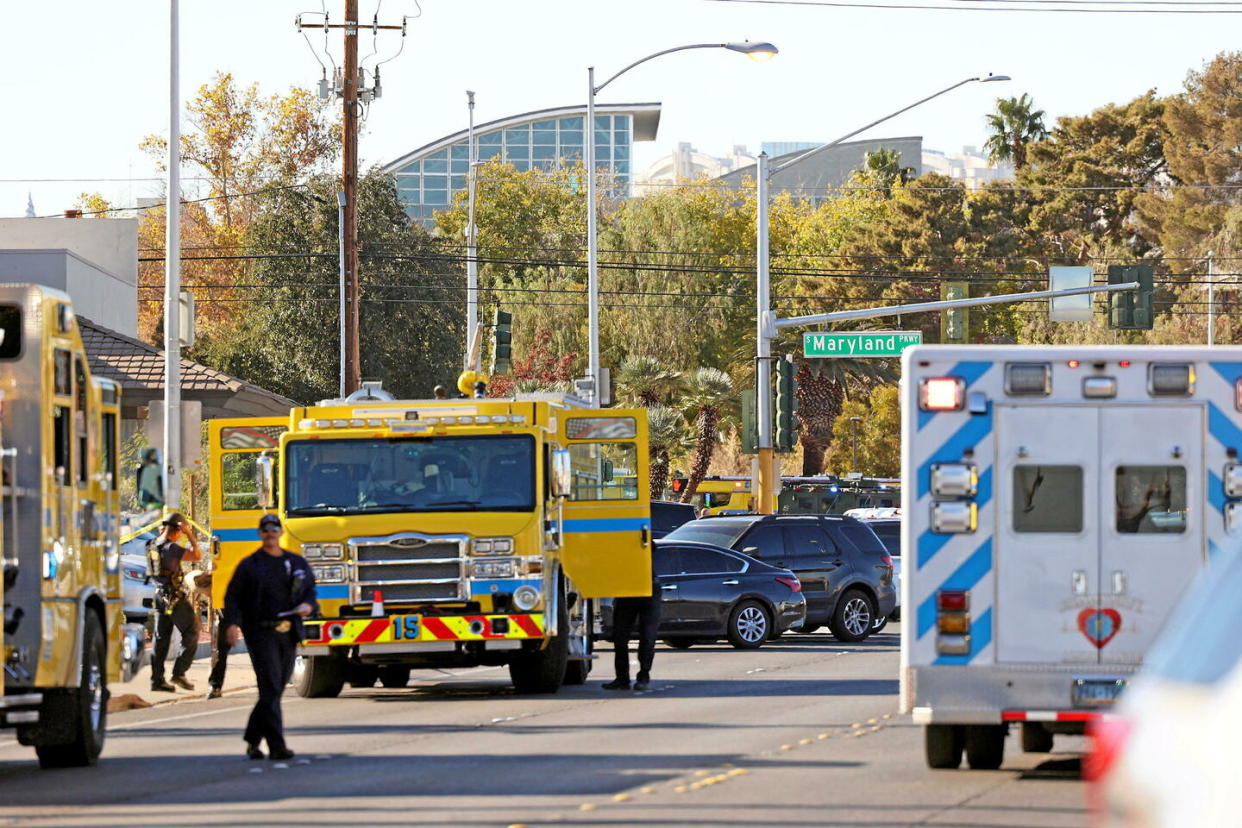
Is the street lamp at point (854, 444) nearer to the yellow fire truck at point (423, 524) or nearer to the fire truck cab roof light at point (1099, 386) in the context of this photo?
the yellow fire truck at point (423, 524)

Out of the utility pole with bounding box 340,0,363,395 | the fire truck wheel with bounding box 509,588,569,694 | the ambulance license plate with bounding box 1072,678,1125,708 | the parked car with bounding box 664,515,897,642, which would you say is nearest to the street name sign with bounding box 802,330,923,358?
the parked car with bounding box 664,515,897,642

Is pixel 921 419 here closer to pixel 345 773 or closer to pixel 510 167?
pixel 345 773

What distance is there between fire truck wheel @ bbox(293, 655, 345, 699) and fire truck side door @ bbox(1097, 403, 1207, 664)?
9493mm

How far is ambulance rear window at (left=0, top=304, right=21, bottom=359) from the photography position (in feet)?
44.3

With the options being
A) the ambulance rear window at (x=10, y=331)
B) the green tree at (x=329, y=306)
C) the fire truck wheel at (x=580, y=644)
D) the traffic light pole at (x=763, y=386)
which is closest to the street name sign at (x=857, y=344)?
the traffic light pole at (x=763, y=386)

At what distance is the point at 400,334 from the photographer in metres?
68.5

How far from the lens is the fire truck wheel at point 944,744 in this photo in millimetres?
13070

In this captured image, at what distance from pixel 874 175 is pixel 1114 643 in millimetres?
92064

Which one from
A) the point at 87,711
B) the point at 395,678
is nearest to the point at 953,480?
the point at 87,711

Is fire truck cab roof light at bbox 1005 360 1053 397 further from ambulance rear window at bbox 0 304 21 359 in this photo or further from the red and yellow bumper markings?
the red and yellow bumper markings

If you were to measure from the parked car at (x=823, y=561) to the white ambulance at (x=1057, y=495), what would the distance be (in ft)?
55.2

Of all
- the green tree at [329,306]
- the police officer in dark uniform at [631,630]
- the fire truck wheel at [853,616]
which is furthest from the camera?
the green tree at [329,306]

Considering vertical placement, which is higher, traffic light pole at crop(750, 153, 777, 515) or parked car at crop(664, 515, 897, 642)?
traffic light pole at crop(750, 153, 777, 515)

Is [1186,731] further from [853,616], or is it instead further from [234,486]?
[853,616]
